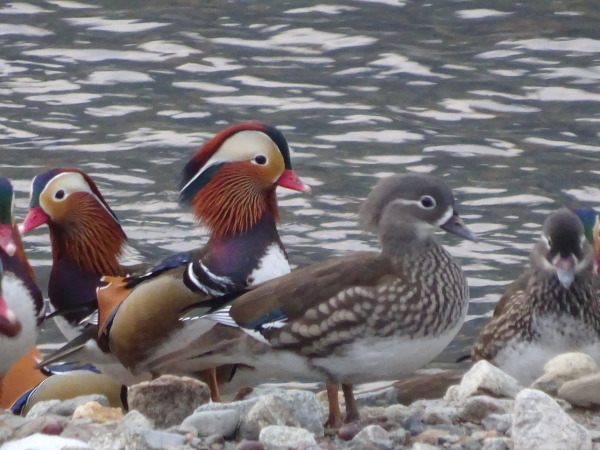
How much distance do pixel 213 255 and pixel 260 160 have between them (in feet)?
1.90

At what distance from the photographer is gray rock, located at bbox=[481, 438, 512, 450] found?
3.82m

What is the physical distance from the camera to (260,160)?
618 cm

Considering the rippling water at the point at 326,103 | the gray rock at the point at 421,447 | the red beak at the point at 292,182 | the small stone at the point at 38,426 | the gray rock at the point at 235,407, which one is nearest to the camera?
the gray rock at the point at 421,447

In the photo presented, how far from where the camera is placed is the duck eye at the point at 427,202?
4852 mm

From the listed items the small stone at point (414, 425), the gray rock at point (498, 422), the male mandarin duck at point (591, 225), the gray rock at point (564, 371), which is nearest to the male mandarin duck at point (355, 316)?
the small stone at point (414, 425)

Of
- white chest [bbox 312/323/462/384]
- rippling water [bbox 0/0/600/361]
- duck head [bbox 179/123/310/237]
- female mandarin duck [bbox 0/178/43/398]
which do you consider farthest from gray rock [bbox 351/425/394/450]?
rippling water [bbox 0/0/600/361]

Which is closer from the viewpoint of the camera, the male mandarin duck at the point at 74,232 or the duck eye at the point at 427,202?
the duck eye at the point at 427,202

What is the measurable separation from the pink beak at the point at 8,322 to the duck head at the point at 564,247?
2201 mm

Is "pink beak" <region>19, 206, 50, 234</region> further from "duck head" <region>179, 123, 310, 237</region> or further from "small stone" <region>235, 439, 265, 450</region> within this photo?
"small stone" <region>235, 439, 265, 450</region>

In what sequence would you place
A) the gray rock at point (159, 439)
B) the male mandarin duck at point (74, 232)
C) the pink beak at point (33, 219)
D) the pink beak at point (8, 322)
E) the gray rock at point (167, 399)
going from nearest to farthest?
the gray rock at point (159, 439), the gray rock at point (167, 399), the pink beak at point (8, 322), the pink beak at point (33, 219), the male mandarin duck at point (74, 232)

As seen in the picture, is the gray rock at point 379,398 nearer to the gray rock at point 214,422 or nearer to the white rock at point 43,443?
the gray rock at point 214,422

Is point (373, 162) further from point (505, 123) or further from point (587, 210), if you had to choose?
point (587, 210)

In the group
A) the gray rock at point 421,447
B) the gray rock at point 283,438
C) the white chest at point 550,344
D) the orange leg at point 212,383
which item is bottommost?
the orange leg at point 212,383

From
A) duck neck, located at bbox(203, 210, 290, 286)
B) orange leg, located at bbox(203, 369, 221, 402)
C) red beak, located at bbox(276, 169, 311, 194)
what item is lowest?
orange leg, located at bbox(203, 369, 221, 402)
